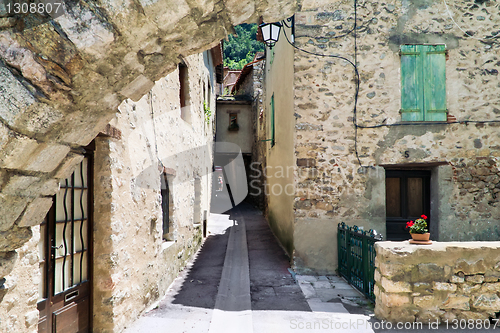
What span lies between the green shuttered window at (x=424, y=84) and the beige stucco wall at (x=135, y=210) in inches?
168

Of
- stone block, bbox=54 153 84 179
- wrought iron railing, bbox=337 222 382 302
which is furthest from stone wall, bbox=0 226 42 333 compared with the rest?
wrought iron railing, bbox=337 222 382 302

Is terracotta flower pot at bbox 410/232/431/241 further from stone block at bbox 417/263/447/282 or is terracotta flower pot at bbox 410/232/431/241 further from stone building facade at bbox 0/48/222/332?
stone building facade at bbox 0/48/222/332

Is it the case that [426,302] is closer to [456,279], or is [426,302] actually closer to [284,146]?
[456,279]

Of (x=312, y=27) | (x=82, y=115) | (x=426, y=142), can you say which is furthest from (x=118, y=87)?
(x=426, y=142)

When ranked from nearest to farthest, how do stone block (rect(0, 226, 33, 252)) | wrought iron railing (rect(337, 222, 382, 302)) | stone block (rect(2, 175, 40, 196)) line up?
stone block (rect(2, 175, 40, 196)) → stone block (rect(0, 226, 33, 252)) → wrought iron railing (rect(337, 222, 382, 302))

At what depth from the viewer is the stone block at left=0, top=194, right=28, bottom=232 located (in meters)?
1.80

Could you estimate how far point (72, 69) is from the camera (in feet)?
5.63

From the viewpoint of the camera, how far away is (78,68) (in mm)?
1728

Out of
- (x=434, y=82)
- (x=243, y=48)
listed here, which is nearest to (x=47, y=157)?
(x=434, y=82)

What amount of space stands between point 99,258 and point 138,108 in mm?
1798

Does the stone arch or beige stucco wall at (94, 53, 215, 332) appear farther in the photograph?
beige stucco wall at (94, 53, 215, 332)

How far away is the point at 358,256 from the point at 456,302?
1.58 m

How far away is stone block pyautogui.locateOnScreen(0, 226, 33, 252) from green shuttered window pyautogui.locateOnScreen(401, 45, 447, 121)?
6.19 m

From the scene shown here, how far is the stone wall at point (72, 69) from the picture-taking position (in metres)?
1.61
